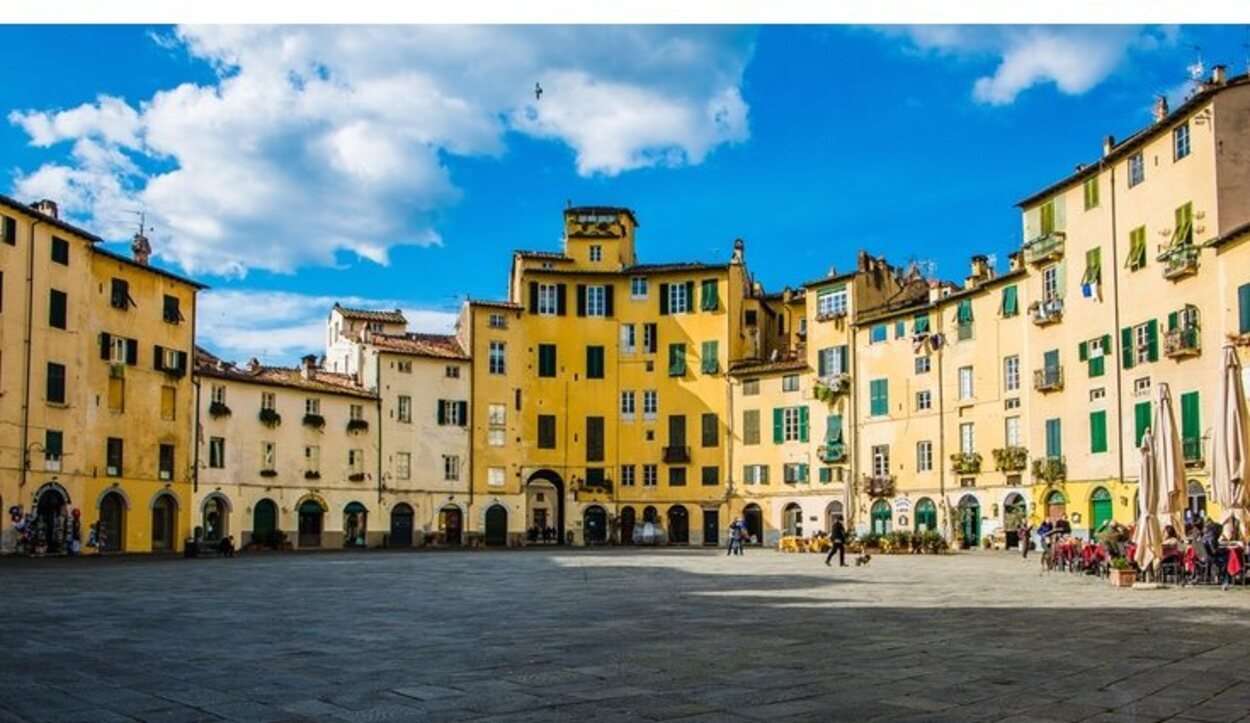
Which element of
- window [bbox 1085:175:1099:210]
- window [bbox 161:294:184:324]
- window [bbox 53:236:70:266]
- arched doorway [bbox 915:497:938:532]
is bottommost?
arched doorway [bbox 915:497:938:532]

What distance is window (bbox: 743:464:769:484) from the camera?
6694 cm

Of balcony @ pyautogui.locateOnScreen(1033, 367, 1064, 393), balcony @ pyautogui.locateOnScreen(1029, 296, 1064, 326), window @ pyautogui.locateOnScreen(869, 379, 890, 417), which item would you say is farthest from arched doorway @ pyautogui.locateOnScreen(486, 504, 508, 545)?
balcony @ pyautogui.locateOnScreen(1029, 296, 1064, 326)

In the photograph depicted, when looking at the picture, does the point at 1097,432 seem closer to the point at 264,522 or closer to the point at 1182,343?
the point at 1182,343

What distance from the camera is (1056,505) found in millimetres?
49719

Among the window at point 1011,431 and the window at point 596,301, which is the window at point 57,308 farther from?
the window at point 1011,431

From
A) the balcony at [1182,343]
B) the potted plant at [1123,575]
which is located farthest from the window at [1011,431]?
the potted plant at [1123,575]

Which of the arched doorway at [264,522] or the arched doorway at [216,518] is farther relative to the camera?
the arched doorway at [264,522]

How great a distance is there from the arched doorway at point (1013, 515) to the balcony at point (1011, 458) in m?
1.18

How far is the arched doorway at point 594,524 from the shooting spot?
7006 centimetres

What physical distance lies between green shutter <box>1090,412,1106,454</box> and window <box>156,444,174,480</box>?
3970 cm

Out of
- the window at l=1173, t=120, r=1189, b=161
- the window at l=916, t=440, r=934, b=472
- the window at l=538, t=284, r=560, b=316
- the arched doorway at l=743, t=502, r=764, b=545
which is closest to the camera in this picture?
the window at l=1173, t=120, r=1189, b=161

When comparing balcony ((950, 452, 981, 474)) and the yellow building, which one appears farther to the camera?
balcony ((950, 452, 981, 474))

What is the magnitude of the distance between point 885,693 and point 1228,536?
16.1m

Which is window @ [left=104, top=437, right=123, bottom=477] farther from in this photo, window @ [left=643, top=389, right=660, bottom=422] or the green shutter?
the green shutter
